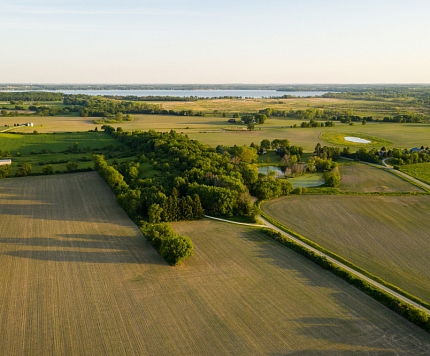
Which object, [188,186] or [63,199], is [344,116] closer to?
[188,186]

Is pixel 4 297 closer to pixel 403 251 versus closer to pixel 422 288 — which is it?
pixel 422 288

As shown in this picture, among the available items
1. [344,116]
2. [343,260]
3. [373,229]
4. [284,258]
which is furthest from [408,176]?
[344,116]

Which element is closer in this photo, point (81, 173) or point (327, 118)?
point (81, 173)

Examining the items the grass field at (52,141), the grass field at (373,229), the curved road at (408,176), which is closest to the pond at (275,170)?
the grass field at (373,229)

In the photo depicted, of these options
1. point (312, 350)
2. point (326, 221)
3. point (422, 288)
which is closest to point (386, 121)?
point (326, 221)

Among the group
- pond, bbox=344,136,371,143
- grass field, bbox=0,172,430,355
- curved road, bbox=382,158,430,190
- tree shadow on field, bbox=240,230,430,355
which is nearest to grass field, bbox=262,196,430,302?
tree shadow on field, bbox=240,230,430,355

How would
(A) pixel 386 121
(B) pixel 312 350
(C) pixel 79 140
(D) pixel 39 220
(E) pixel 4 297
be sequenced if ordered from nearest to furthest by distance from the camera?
1. (B) pixel 312 350
2. (E) pixel 4 297
3. (D) pixel 39 220
4. (C) pixel 79 140
5. (A) pixel 386 121
